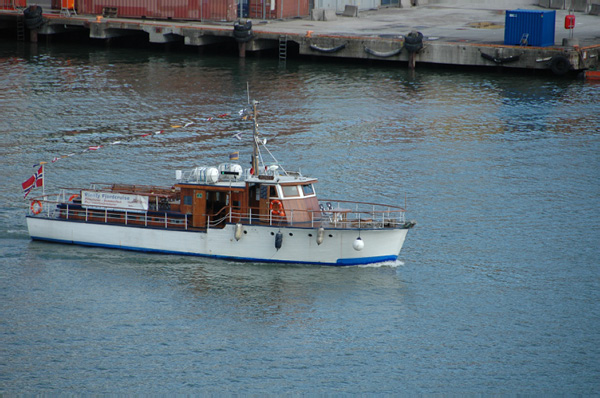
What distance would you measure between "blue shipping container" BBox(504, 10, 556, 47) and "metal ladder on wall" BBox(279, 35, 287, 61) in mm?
17526

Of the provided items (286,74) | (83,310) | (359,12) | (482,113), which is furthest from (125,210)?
(359,12)

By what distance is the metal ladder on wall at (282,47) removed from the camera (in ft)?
233

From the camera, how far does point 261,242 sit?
102 ft

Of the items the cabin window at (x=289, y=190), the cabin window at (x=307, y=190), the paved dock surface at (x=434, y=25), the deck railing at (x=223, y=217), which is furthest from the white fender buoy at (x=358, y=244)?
the paved dock surface at (x=434, y=25)

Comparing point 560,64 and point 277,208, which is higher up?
point 560,64

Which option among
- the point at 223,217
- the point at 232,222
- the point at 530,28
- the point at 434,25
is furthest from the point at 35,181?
the point at 434,25

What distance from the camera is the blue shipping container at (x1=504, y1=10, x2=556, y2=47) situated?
64750mm

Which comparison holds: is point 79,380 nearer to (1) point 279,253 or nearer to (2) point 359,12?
(1) point 279,253

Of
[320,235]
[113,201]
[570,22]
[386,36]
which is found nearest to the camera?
[320,235]

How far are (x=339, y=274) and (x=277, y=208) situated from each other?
322 centimetres

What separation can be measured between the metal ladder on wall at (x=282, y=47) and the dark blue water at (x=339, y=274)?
1637 cm

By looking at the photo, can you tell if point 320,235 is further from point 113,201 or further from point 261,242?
point 113,201

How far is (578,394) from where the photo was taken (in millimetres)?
24094

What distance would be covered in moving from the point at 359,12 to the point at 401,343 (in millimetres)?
62673
